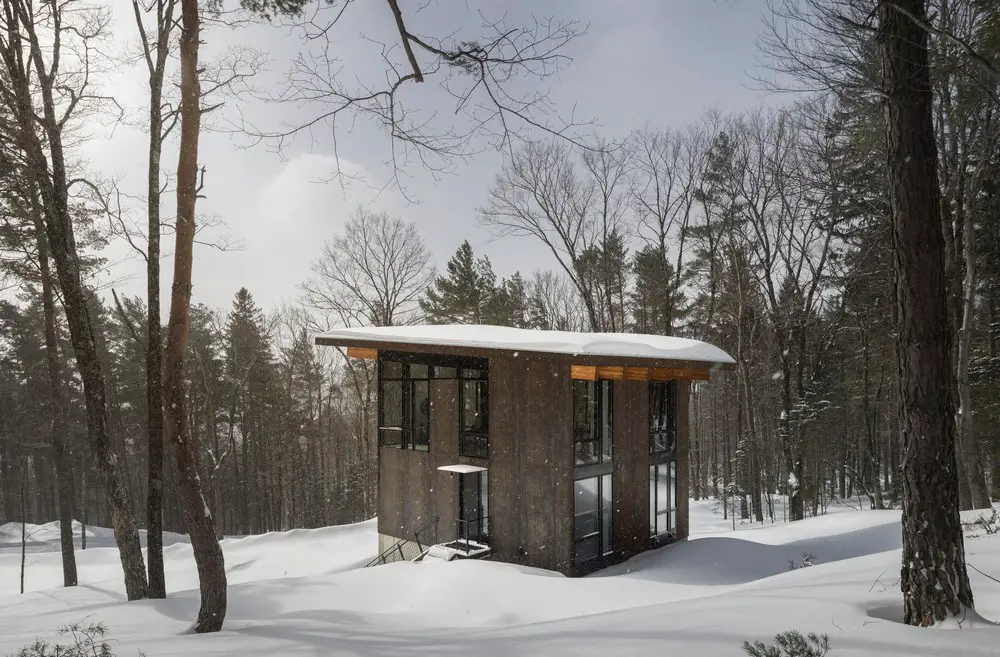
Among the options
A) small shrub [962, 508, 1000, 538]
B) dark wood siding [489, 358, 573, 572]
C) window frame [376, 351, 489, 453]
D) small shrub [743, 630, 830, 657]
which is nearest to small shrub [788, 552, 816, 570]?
small shrub [962, 508, 1000, 538]

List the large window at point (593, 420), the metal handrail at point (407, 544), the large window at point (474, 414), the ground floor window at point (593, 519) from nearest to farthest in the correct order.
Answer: the ground floor window at point (593, 519) → the large window at point (593, 420) → the large window at point (474, 414) → the metal handrail at point (407, 544)

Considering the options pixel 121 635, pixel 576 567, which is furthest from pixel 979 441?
pixel 121 635

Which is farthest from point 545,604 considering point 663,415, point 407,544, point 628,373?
point 663,415

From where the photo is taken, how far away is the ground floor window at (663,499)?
13.5 meters

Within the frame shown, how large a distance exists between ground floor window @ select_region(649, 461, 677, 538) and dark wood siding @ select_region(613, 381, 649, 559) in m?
0.33

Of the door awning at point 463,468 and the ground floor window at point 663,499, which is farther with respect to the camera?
the ground floor window at point 663,499

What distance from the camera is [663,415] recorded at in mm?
14281

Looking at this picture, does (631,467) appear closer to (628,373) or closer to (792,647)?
(628,373)

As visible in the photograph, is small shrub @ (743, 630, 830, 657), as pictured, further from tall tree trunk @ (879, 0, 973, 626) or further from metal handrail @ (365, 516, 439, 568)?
metal handrail @ (365, 516, 439, 568)

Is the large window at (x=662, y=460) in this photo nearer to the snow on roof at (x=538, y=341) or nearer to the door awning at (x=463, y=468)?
the snow on roof at (x=538, y=341)

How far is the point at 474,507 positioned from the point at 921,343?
10.4 m

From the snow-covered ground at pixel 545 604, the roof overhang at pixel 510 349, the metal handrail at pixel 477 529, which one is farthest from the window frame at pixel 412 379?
the snow-covered ground at pixel 545 604

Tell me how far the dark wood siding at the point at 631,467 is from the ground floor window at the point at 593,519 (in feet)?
0.79

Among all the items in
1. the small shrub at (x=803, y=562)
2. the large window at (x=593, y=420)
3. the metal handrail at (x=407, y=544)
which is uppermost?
the large window at (x=593, y=420)
